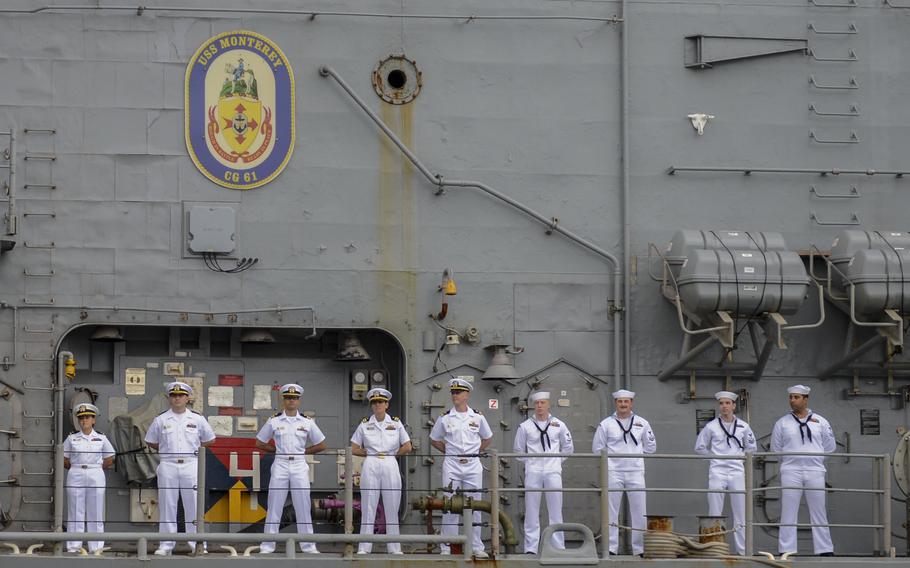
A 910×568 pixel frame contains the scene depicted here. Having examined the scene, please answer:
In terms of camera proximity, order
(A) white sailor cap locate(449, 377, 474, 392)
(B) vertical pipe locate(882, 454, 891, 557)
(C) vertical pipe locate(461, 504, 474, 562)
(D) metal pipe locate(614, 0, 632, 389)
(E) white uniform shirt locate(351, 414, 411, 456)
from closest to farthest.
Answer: (C) vertical pipe locate(461, 504, 474, 562)
(B) vertical pipe locate(882, 454, 891, 557)
(E) white uniform shirt locate(351, 414, 411, 456)
(A) white sailor cap locate(449, 377, 474, 392)
(D) metal pipe locate(614, 0, 632, 389)

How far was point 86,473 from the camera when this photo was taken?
12305 millimetres

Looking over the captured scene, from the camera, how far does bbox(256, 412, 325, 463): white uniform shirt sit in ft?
41.4

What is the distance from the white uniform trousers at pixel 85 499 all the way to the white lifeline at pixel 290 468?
1.26 meters

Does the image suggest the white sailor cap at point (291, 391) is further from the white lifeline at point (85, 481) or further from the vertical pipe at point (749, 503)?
the vertical pipe at point (749, 503)

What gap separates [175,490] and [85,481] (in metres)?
0.69

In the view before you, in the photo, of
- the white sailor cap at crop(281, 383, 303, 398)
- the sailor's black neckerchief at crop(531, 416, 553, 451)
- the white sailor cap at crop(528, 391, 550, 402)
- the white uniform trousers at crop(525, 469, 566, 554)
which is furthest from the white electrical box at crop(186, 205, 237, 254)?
the white uniform trousers at crop(525, 469, 566, 554)

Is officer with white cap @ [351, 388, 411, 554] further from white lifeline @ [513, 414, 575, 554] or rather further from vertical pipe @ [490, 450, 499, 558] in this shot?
white lifeline @ [513, 414, 575, 554]

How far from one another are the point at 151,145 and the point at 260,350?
1.96 m

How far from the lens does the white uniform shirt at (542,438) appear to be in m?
12.9

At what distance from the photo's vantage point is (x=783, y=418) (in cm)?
1323

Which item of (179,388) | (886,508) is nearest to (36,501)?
(179,388)

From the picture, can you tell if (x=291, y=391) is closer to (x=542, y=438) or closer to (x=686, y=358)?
(x=542, y=438)

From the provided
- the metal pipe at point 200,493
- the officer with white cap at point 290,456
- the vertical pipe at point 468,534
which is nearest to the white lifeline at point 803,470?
the vertical pipe at point 468,534

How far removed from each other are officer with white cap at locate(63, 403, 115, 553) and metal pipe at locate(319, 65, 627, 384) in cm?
336
